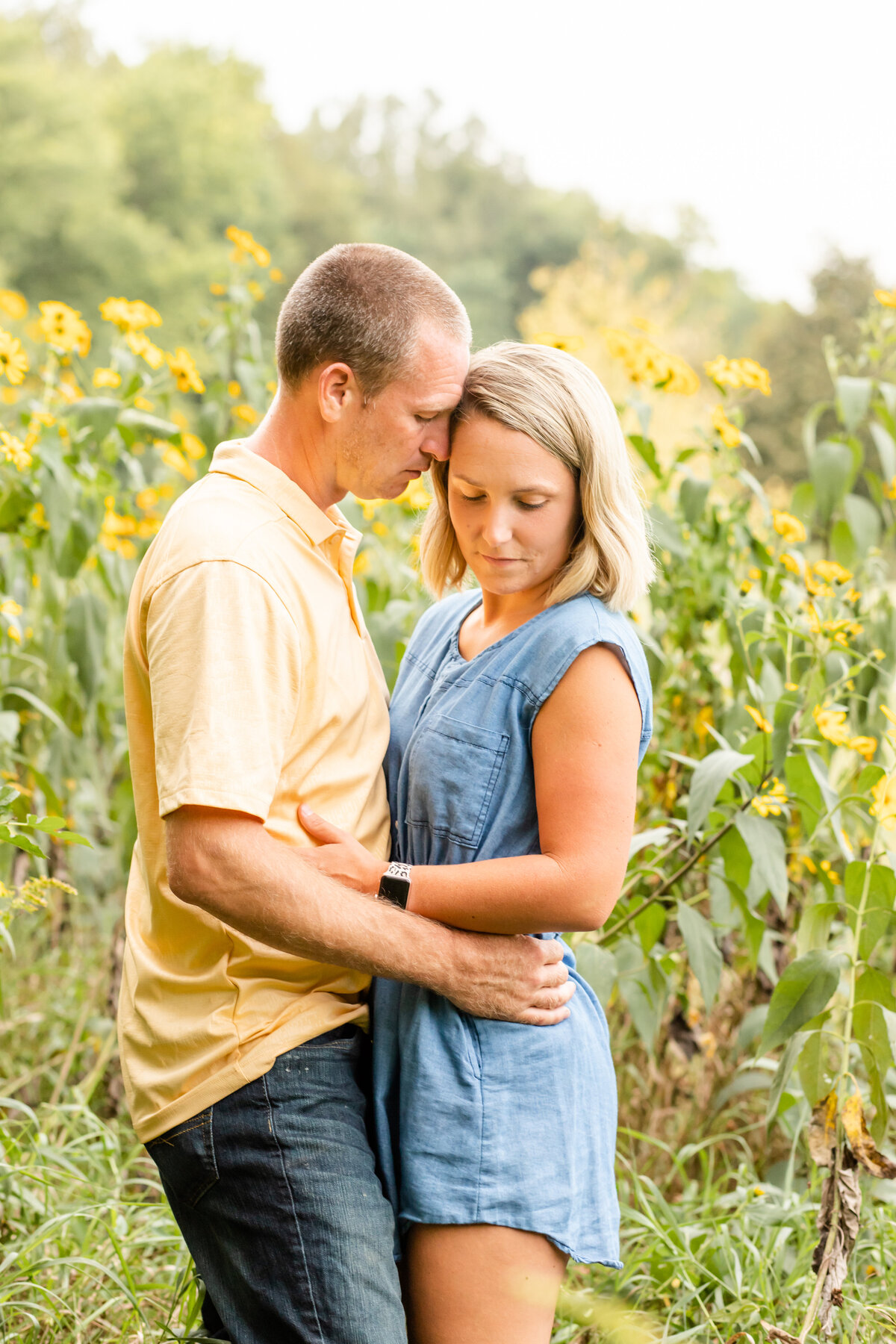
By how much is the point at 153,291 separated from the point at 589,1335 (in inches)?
856

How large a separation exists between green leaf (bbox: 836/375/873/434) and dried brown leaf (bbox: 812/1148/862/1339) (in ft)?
4.66

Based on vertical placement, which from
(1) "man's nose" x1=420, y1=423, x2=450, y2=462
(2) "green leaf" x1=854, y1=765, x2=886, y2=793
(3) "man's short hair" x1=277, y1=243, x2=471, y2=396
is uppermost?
(3) "man's short hair" x1=277, y1=243, x2=471, y2=396

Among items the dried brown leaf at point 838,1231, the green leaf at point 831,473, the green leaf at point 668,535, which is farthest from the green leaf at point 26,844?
the green leaf at point 831,473

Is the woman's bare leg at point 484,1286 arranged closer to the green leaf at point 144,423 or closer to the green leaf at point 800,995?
the green leaf at point 800,995

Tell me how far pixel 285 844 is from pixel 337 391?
0.59 metres

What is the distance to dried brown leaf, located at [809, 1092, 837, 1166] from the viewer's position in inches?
67.0

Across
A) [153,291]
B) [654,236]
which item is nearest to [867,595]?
[153,291]

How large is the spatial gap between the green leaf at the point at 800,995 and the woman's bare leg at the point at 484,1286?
565mm

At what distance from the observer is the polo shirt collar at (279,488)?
1.41m

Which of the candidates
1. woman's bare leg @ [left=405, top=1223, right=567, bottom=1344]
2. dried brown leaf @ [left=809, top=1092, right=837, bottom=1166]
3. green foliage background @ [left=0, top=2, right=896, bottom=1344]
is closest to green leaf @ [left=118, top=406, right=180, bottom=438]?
green foliage background @ [left=0, top=2, right=896, bottom=1344]

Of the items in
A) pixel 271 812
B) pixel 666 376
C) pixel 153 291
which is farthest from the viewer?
pixel 153 291

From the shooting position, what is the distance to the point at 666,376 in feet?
7.94

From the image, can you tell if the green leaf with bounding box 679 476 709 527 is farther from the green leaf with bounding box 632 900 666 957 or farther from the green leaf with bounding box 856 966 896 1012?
the green leaf with bounding box 856 966 896 1012

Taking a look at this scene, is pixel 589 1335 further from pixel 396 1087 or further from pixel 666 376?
pixel 666 376
